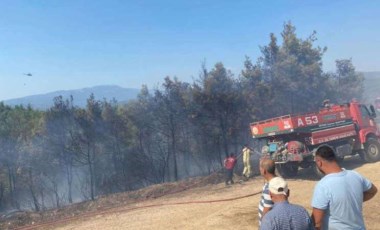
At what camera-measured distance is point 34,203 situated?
26.2m

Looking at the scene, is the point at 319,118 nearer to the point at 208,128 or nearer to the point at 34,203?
the point at 208,128

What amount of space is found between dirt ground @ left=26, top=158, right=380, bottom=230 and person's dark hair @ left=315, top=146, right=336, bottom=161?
595 centimetres

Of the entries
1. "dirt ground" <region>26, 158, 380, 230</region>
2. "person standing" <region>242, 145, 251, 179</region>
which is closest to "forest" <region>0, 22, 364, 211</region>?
"person standing" <region>242, 145, 251, 179</region>

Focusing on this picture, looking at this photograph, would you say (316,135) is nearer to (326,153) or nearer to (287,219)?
(326,153)

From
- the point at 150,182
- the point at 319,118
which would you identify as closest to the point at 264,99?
the point at 150,182

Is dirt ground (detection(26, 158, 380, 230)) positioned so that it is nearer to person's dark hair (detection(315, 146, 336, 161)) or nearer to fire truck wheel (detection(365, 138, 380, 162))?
fire truck wheel (detection(365, 138, 380, 162))

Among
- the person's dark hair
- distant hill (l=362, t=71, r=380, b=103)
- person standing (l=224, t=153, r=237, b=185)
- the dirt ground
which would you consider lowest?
the dirt ground

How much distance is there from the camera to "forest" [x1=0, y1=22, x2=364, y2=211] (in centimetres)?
2658

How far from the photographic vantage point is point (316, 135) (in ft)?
51.1

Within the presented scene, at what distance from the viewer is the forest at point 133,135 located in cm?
2658

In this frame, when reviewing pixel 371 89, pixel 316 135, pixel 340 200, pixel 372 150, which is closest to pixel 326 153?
pixel 340 200

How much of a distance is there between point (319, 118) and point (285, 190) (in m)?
12.9

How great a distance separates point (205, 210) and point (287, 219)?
8862 millimetres

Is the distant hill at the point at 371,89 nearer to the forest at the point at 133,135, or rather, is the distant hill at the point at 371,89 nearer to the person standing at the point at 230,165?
the forest at the point at 133,135
